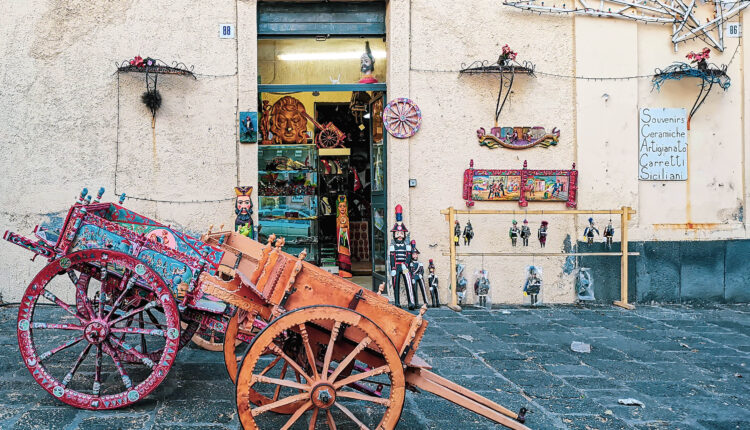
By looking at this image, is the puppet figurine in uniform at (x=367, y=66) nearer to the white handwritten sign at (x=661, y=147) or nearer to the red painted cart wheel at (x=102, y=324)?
the white handwritten sign at (x=661, y=147)

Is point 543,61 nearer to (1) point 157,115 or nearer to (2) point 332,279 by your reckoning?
(1) point 157,115

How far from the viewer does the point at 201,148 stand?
762cm

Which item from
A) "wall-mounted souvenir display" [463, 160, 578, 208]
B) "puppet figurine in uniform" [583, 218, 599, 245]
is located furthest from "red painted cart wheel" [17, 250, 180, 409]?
"puppet figurine in uniform" [583, 218, 599, 245]

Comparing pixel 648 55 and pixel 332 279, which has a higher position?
pixel 648 55

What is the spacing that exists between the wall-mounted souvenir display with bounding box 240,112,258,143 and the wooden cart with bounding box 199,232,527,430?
424 centimetres

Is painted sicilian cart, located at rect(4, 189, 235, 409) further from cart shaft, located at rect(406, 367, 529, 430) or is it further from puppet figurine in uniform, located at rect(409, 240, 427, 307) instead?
puppet figurine in uniform, located at rect(409, 240, 427, 307)

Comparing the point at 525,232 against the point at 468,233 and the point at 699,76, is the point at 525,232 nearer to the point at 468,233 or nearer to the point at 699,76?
the point at 468,233

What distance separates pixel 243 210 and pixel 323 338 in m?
4.04

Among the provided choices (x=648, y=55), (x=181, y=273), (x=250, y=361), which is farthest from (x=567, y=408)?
(x=648, y=55)

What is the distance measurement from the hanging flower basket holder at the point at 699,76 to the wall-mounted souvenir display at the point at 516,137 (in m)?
1.54

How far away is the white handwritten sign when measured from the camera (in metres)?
8.00

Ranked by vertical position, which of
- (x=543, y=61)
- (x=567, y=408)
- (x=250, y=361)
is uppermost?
(x=543, y=61)

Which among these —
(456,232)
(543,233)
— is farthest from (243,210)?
(543,233)

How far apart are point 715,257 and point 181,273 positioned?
7050mm
